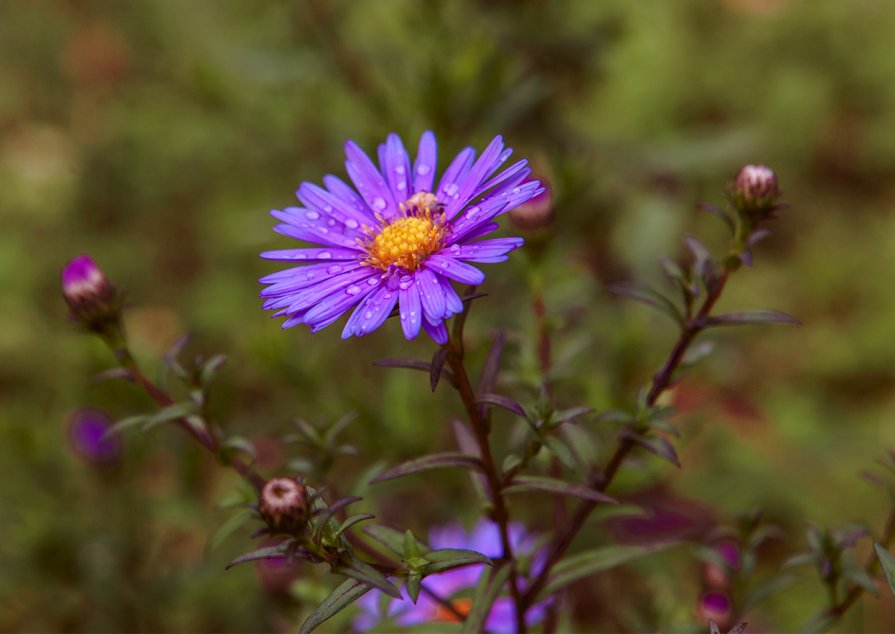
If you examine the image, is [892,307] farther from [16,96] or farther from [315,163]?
[16,96]

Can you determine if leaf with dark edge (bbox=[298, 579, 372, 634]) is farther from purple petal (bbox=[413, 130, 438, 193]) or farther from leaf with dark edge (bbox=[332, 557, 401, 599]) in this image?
purple petal (bbox=[413, 130, 438, 193])

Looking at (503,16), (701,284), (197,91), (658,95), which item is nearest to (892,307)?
(658,95)

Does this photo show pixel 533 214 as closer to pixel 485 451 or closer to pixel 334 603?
pixel 485 451

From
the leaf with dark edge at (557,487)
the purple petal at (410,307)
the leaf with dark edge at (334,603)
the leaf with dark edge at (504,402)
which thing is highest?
the purple petal at (410,307)

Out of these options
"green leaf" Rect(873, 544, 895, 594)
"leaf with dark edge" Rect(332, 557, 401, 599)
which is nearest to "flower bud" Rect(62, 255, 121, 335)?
"leaf with dark edge" Rect(332, 557, 401, 599)

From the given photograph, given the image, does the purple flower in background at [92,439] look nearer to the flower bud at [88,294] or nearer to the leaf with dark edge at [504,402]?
the flower bud at [88,294]

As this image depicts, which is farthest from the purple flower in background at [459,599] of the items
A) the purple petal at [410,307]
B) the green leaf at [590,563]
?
the purple petal at [410,307]

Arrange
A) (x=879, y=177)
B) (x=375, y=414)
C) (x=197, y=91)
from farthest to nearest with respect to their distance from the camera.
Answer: (x=879, y=177) → (x=197, y=91) → (x=375, y=414)
